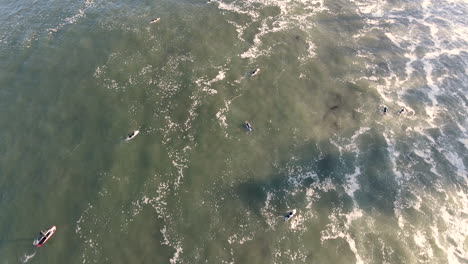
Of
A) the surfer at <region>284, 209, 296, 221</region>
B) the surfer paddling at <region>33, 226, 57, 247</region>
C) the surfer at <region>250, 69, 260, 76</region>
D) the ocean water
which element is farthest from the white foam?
the surfer at <region>250, 69, 260, 76</region>

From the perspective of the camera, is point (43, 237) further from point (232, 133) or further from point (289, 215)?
point (289, 215)

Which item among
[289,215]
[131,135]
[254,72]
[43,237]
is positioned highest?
[254,72]

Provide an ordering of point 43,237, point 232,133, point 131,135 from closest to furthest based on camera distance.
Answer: point 43,237
point 131,135
point 232,133

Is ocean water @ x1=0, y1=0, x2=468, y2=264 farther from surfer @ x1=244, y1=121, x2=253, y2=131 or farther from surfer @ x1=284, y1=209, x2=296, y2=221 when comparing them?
surfer @ x1=244, y1=121, x2=253, y2=131

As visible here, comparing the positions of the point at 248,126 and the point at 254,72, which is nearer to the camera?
the point at 248,126

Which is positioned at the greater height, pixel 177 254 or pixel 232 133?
pixel 232 133

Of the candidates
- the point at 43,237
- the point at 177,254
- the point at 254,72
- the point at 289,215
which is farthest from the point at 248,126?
the point at 43,237

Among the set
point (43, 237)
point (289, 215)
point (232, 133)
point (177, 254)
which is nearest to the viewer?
point (177, 254)

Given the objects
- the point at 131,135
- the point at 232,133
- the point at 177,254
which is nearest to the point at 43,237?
the point at 177,254

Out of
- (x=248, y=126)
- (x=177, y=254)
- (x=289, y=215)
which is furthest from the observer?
(x=248, y=126)

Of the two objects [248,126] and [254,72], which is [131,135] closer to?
[248,126]
